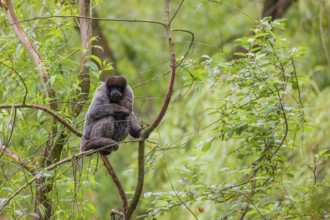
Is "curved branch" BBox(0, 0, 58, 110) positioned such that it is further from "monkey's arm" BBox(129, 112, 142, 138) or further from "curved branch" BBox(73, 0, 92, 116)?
A: "monkey's arm" BBox(129, 112, 142, 138)

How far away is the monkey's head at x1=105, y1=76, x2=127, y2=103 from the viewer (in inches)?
259

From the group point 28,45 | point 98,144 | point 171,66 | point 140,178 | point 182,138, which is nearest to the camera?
point 171,66

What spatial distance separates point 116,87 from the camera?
664 centimetres

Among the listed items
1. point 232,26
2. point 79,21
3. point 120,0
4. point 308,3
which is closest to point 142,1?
point 120,0

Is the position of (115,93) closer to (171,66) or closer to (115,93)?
(115,93)

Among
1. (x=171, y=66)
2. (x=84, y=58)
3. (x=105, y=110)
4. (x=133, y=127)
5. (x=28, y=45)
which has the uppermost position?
(x=28, y=45)

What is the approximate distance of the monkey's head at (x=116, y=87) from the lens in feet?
21.6

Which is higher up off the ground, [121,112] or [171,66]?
[121,112]

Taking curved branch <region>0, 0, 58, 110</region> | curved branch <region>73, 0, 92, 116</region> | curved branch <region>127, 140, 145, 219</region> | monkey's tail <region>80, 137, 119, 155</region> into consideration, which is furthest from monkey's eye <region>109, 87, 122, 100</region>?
curved branch <region>127, 140, 145, 219</region>

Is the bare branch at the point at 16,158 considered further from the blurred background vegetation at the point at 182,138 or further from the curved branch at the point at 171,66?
the curved branch at the point at 171,66

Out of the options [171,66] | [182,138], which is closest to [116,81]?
[182,138]

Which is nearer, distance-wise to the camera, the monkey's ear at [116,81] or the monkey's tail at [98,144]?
the monkey's tail at [98,144]

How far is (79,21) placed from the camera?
24.0 ft

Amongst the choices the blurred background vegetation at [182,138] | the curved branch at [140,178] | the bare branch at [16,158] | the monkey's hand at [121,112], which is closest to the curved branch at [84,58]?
the blurred background vegetation at [182,138]
